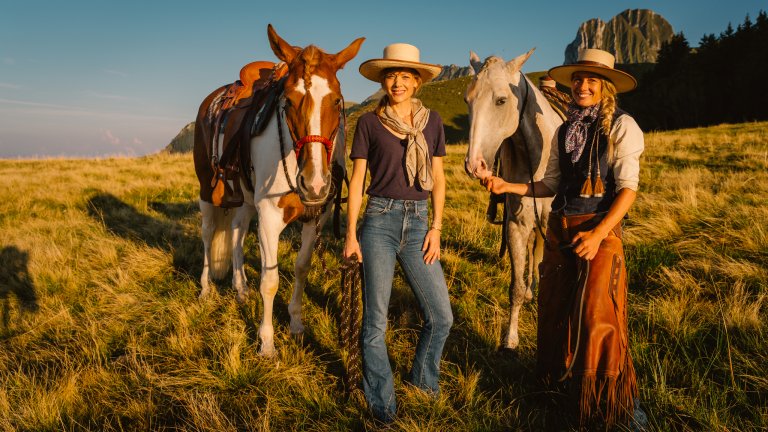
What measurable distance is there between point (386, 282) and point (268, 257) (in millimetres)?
1382

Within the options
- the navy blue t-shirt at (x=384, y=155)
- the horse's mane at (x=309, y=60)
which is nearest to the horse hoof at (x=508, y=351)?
the navy blue t-shirt at (x=384, y=155)

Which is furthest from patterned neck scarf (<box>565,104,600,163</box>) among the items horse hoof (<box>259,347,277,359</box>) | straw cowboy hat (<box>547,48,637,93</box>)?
horse hoof (<box>259,347,277,359</box>)

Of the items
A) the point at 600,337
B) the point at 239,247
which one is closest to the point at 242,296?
the point at 239,247

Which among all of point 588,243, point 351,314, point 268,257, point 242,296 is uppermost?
point 588,243

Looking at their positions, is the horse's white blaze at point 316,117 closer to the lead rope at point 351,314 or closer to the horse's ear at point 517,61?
the lead rope at point 351,314

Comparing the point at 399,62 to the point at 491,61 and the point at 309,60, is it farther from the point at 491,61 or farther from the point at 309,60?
the point at 491,61

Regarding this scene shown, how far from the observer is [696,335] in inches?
116

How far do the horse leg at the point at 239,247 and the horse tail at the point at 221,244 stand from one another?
16 cm

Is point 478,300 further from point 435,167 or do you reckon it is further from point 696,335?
point 435,167

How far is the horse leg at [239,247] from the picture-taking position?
14.8 feet

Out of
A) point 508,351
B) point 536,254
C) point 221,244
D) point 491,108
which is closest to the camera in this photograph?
point 491,108

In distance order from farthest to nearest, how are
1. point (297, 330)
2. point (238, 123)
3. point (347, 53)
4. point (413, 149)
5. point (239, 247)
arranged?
point (239, 247) → point (238, 123) → point (297, 330) → point (347, 53) → point (413, 149)

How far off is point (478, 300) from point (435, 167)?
6.73 feet

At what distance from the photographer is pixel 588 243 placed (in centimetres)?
206
